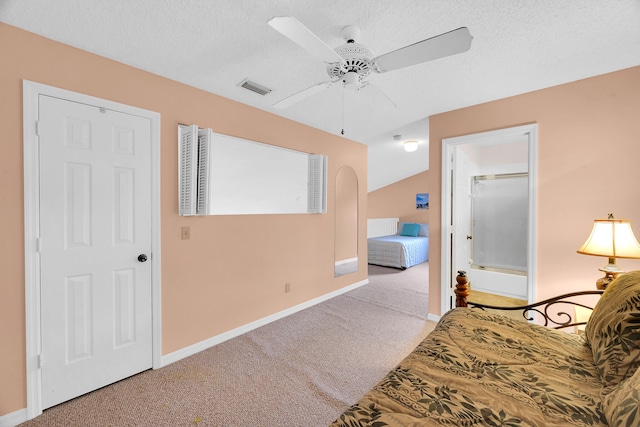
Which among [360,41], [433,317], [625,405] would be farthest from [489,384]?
[433,317]

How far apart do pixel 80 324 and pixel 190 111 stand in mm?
1914

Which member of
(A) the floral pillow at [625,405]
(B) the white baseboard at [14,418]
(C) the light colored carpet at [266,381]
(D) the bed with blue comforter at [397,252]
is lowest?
(C) the light colored carpet at [266,381]

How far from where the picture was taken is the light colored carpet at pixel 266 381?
184 cm

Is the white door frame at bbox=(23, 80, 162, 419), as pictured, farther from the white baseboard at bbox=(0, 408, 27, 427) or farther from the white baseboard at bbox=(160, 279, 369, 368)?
the white baseboard at bbox=(160, 279, 369, 368)

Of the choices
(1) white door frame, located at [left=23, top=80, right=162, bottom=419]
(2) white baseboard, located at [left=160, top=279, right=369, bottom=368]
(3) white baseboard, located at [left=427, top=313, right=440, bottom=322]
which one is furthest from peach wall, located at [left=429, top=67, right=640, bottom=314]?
(1) white door frame, located at [left=23, top=80, right=162, bottom=419]

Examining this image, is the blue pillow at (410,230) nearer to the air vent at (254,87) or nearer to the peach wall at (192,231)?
the peach wall at (192,231)

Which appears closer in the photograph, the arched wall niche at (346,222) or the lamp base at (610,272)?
the lamp base at (610,272)

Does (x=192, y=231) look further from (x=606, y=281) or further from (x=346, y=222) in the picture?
(x=606, y=281)

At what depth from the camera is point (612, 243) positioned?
76.2 inches

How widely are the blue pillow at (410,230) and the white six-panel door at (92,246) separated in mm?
6379

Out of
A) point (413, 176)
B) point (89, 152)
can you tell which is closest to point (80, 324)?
point (89, 152)

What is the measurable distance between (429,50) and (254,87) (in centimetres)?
170

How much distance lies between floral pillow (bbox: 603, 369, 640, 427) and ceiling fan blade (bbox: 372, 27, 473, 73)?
1.41 m

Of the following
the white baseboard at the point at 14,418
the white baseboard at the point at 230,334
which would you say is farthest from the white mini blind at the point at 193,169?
the white baseboard at the point at 14,418
